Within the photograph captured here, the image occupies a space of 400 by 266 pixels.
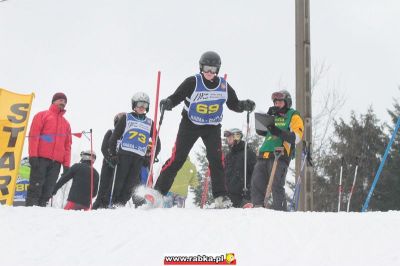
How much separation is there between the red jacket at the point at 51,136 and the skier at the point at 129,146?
26.0 inches

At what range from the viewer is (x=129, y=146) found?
8.46 meters

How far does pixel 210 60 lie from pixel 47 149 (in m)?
2.80

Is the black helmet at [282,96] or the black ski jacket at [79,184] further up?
the black helmet at [282,96]

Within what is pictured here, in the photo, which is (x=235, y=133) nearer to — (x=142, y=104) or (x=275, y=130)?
(x=142, y=104)

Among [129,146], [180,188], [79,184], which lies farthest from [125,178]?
[180,188]

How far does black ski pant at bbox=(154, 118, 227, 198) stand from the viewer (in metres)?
6.77

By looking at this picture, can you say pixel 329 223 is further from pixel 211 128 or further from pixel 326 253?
pixel 211 128

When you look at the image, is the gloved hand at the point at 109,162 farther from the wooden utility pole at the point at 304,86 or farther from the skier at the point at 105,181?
Result: the wooden utility pole at the point at 304,86

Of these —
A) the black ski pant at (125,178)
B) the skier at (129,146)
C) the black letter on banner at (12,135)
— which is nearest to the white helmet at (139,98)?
the skier at (129,146)

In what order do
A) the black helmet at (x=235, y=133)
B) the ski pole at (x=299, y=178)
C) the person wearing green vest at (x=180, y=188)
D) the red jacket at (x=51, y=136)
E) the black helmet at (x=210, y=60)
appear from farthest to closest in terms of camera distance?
the person wearing green vest at (x=180, y=188) → the black helmet at (x=235, y=133) → the ski pole at (x=299, y=178) → the red jacket at (x=51, y=136) → the black helmet at (x=210, y=60)

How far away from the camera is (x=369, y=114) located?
104 feet

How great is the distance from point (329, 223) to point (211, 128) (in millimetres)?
2254

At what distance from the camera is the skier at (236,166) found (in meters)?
9.35

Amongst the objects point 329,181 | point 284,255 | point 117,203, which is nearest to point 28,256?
point 284,255
